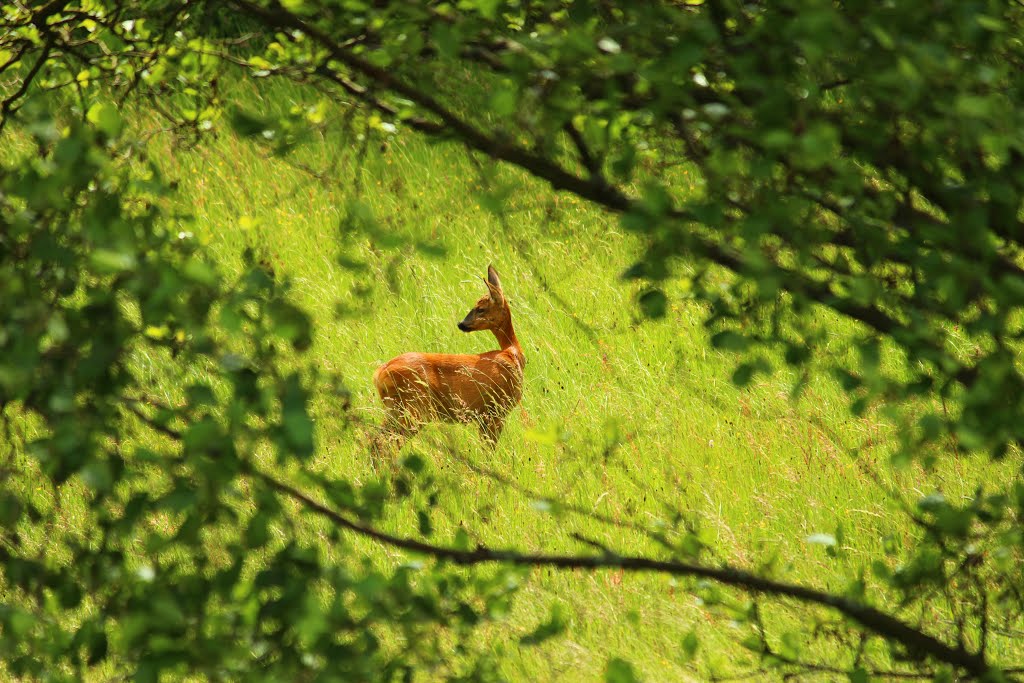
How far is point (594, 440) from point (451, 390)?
0.92 meters

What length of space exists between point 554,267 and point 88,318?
287 inches

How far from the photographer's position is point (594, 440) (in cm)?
718

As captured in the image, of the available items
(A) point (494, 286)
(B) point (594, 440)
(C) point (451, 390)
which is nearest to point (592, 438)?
(B) point (594, 440)

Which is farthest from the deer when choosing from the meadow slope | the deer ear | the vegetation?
the vegetation

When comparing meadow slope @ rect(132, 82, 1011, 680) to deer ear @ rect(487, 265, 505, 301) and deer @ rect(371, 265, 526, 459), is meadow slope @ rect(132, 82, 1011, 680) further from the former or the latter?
deer ear @ rect(487, 265, 505, 301)

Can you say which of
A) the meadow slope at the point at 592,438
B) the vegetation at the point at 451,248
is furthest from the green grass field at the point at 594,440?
the vegetation at the point at 451,248

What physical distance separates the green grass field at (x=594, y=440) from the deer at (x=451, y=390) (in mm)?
123

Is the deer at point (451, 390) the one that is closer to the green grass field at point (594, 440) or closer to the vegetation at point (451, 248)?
the green grass field at point (594, 440)

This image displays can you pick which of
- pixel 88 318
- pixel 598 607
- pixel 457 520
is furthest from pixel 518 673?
pixel 88 318

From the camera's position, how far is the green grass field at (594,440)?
511 centimetres

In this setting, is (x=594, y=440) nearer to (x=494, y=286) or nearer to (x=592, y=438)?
(x=592, y=438)

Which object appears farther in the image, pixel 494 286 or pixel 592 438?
pixel 494 286

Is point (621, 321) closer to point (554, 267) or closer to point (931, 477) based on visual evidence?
point (554, 267)

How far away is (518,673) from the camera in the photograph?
5160mm
